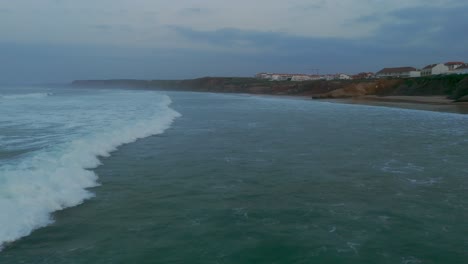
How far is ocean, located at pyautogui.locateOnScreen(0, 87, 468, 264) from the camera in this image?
6055 millimetres

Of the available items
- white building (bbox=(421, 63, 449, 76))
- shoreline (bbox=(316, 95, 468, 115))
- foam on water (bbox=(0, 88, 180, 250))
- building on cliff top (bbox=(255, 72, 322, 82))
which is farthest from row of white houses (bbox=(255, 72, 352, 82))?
foam on water (bbox=(0, 88, 180, 250))

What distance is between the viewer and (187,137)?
17250 millimetres

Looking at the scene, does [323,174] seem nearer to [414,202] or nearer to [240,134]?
[414,202]

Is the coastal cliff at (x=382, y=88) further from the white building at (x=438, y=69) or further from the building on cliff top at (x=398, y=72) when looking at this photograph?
the building on cliff top at (x=398, y=72)

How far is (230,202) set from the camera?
8.22m

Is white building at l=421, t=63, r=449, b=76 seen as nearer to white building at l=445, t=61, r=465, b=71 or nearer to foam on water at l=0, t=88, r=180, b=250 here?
white building at l=445, t=61, r=465, b=71

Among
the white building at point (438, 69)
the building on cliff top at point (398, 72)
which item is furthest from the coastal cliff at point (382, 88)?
the building on cliff top at point (398, 72)

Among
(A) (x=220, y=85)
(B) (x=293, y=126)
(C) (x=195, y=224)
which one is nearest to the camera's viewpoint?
(C) (x=195, y=224)

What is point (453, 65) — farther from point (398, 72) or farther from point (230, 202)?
point (230, 202)

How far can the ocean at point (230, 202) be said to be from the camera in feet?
19.9

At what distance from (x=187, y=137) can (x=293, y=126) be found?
21.1 feet

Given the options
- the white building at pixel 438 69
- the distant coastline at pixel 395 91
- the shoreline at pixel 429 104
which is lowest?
the shoreline at pixel 429 104

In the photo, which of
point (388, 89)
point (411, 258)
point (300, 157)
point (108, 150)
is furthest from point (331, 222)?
point (388, 89)

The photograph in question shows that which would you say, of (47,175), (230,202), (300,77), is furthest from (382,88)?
(300,77)
